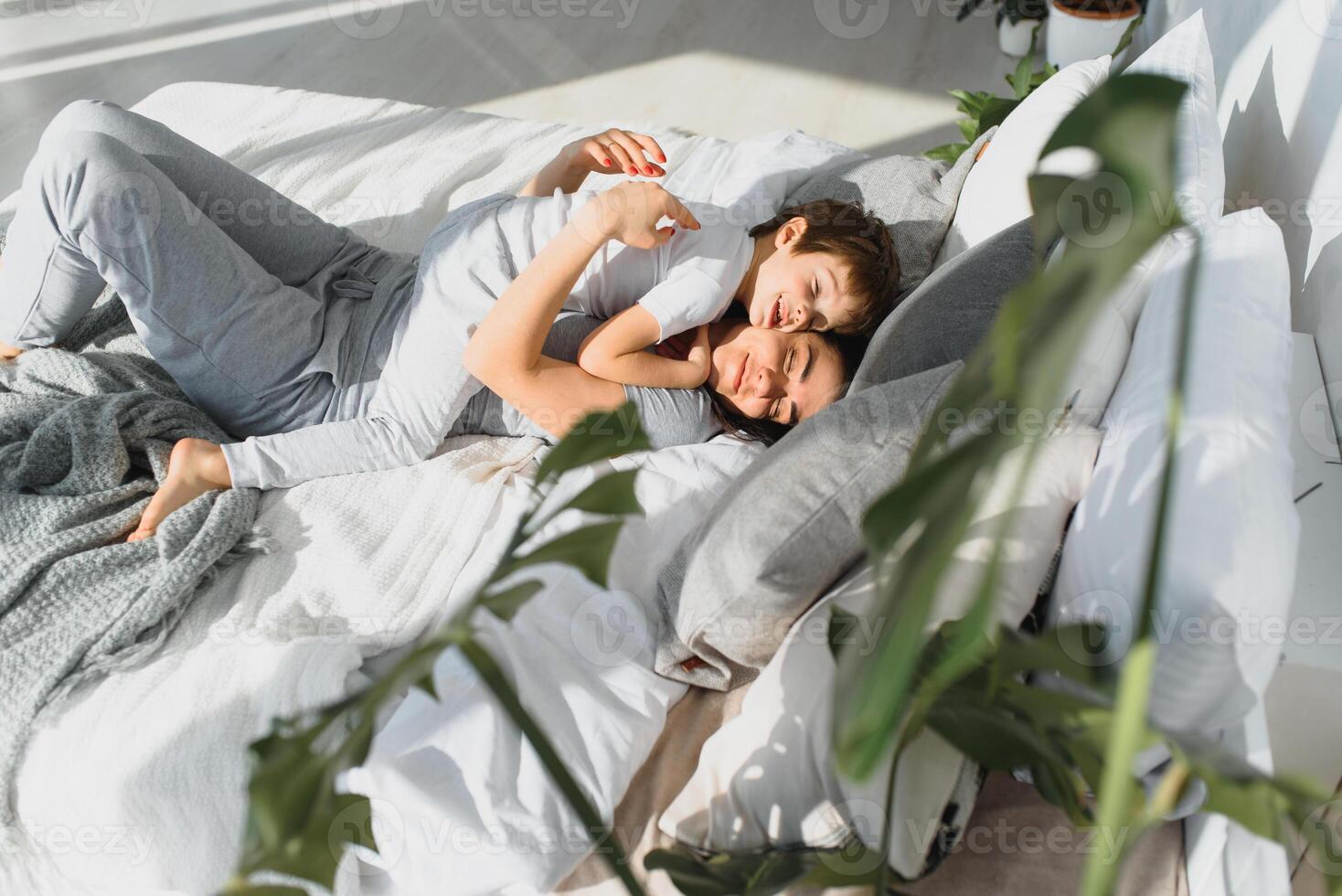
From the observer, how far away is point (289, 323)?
5.38 feet

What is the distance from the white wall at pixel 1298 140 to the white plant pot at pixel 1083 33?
82 centimetres

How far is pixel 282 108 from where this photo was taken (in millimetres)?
2287

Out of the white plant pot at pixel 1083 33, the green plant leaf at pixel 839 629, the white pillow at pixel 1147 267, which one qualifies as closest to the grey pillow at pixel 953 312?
the white pillow at pixel 1147 267

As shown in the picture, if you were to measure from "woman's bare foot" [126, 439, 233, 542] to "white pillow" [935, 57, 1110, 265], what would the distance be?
120 cm

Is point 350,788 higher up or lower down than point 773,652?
lower down

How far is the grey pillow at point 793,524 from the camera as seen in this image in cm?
107

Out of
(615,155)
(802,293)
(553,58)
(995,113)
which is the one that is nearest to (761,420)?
(802,293)

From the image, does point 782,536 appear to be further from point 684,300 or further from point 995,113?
point 995,113

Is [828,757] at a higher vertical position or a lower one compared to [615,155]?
lower

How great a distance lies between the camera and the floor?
3.07 meters

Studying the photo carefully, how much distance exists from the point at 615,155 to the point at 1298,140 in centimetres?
105

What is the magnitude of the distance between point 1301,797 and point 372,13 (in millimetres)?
3781

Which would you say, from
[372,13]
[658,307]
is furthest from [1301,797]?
[372,13]

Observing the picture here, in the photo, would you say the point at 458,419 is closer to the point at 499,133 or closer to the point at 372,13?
the point at 499,133
